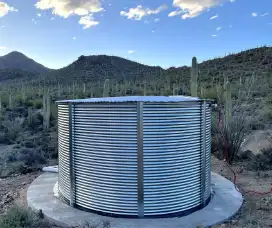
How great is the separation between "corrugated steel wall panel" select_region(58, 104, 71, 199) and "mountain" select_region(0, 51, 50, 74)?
91831 mm

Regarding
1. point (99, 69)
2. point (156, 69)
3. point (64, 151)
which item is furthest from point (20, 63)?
point (64, 151)

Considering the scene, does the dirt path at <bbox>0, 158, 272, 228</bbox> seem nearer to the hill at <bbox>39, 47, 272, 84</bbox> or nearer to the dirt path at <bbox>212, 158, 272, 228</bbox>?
the dirt path at <bbox>212, 158, 272, 228</bbox>

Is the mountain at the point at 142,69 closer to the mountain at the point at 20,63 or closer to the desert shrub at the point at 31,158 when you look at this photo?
the mountain at the point at 20,63

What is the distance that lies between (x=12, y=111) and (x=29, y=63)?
83174 mm

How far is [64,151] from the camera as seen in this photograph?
6.23 meters

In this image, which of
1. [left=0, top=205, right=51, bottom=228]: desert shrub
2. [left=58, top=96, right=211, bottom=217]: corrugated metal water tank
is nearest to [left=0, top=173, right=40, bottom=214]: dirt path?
[left=0, top=205, right=51, bottom=228]: desert shrub

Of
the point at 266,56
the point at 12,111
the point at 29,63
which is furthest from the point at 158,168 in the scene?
the point at 29,63

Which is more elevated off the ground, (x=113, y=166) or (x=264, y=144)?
(x=113, y=166)

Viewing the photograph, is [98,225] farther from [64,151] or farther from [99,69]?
[99,69]

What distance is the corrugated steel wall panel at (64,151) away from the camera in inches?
238

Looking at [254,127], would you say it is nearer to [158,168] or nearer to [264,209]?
[264,209]

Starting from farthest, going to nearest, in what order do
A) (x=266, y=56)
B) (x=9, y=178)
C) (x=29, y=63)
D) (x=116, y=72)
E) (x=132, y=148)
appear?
(x=29, y=63) → (x=116, y=72) → (x=266, y=56) → (x=9, y=178) → (x=132, y=148)

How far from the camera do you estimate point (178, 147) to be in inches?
216

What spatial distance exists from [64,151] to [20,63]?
99.3 meters
